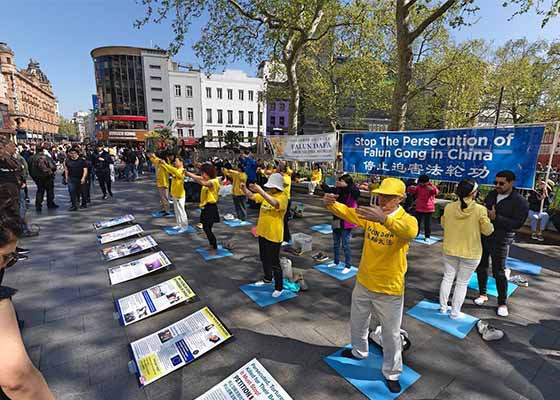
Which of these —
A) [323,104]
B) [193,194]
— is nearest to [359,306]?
A: [193,194]

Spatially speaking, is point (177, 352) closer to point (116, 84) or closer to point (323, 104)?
point (323, 104)

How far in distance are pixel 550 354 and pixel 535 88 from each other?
26425 mm

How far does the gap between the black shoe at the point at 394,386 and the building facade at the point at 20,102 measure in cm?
5807

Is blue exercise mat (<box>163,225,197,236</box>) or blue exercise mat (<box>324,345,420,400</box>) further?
blue exercise mat (<box>163,225,197,236</box>)

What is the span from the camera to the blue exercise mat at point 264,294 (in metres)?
4.16

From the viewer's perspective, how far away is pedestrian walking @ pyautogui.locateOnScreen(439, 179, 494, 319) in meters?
3.35

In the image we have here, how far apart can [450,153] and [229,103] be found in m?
40.4

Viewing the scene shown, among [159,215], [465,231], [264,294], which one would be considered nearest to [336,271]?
[264,294]

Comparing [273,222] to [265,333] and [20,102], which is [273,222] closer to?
[265,333]

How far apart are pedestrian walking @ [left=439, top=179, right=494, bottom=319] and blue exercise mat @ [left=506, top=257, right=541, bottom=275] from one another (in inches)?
113

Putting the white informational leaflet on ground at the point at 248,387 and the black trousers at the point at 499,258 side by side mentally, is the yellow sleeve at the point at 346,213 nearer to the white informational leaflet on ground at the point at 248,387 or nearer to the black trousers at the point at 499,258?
the white informational leaflet on ground at the point at 248,387

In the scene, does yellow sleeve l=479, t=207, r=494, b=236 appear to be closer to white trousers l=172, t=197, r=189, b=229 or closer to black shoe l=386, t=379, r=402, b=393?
black shoe l=386, t=379, r=402, b=393

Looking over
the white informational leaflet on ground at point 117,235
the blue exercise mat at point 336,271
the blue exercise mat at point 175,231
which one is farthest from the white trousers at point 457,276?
the white informational leaflet on ground at point 117,235

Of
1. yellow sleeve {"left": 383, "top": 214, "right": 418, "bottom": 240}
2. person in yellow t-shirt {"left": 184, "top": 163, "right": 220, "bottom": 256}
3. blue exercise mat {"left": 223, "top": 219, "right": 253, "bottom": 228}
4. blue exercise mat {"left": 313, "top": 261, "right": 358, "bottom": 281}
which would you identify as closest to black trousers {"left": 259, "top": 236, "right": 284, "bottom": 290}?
blue exercise mat {"left": 313, "top": 261, "right": 358, "bottom": 281}
